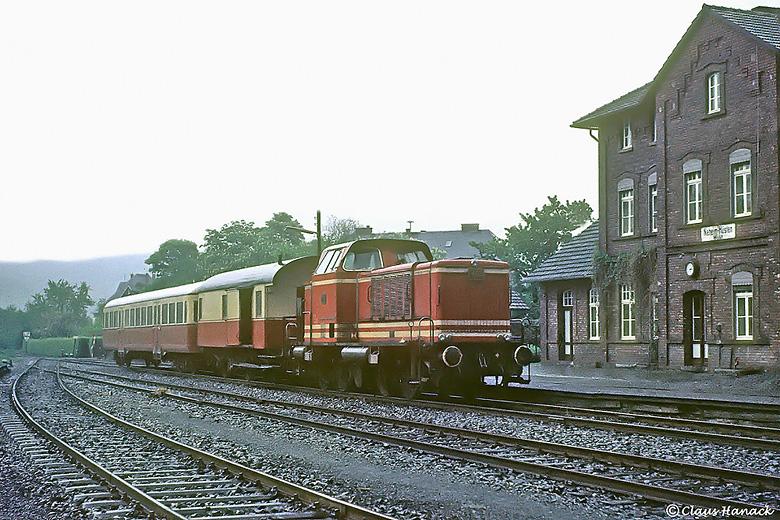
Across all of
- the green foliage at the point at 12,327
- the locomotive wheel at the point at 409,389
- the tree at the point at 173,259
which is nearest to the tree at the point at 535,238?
the locomotive wheel at the point at 409,389

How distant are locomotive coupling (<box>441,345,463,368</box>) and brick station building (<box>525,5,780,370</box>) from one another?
36.1 ft

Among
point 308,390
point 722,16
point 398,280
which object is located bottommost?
point 308,390

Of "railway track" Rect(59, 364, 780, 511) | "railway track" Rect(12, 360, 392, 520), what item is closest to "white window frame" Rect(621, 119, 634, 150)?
"railway track" Rect(59, 364, 780, 511)

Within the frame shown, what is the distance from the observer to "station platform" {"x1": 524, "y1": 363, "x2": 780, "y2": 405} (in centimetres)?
1930

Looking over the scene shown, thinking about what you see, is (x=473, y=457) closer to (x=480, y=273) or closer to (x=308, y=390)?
(x=480, y=273)

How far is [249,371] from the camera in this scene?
26734 mm

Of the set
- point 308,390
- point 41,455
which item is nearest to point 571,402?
point 308,390

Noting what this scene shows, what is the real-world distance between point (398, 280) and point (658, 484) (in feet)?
32.2

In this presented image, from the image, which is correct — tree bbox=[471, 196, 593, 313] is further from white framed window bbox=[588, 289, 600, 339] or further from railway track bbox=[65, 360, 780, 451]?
railway track bbox=[65, 360, 780, 451]

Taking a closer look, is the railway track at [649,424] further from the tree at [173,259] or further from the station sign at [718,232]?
the tree at [173,259]

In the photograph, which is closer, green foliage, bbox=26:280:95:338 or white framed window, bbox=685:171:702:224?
white framed window, bbox=685:171:702:224

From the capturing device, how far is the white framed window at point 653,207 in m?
28.4

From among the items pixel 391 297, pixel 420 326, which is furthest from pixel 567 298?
pixel 420 326

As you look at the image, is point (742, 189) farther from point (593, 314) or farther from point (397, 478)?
point (397, 478)
